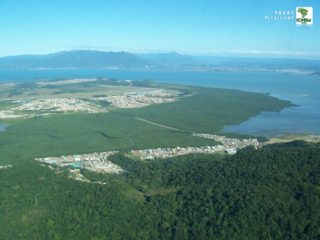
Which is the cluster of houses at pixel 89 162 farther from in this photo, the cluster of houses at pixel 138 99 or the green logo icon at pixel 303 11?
the cluster of houses at pixel 138 99

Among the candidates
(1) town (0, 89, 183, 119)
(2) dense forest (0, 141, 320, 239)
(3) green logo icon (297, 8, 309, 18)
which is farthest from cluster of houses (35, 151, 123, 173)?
(1) town (0, 89, 183, 119)

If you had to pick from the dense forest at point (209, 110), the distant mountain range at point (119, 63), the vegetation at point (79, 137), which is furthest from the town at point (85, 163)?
the distant mountain range at point (119, 63)

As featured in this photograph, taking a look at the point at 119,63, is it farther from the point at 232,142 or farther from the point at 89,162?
the point at 89,162

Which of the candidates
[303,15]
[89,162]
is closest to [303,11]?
[303,15]

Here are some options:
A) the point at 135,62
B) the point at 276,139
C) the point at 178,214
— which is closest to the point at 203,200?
the point at 178,214

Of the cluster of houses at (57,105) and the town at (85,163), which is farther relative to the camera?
the cluster of houses at (57,105)

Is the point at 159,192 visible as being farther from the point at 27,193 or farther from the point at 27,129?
the point at 27,129
